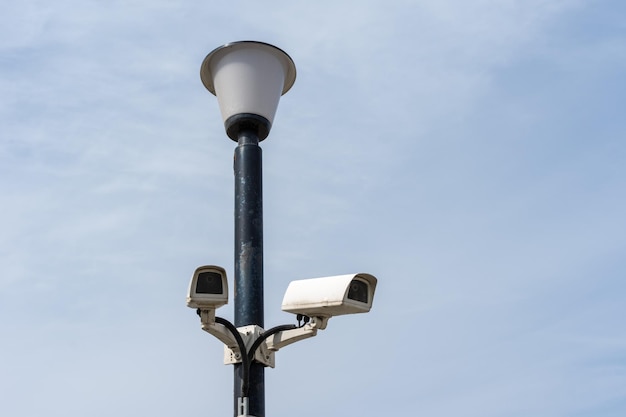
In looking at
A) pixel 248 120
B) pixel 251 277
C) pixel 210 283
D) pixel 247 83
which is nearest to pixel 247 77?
pixel 247 83

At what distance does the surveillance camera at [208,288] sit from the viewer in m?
6.36

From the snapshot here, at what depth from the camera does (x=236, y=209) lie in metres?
7.47

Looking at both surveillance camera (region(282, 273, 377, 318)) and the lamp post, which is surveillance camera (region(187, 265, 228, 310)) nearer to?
surveillance camera (region(282, 273, 377, 318))

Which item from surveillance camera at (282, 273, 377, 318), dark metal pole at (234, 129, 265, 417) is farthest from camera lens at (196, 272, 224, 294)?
dark metal pole at (234, 129, 265, 417)

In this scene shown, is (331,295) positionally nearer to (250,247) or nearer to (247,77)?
(250,247)

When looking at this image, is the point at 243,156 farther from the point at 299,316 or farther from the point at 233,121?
the point at 299,316

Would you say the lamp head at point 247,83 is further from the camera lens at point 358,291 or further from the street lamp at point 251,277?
the camera lens at point 358,291

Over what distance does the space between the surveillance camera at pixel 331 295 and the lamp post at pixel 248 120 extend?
516 millimetres

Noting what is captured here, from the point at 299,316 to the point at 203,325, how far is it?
688 millimetres

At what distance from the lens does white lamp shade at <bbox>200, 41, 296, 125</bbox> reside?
7617 mm

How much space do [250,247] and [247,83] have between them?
128 centimetres

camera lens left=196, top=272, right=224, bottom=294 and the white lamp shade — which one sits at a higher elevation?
the white lamp shade

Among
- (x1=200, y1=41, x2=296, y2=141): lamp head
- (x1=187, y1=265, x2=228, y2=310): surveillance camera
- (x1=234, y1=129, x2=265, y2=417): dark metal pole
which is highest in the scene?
(x1=200, y1=41, x2=296, y2=141): lamp head

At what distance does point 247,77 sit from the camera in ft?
25.0
